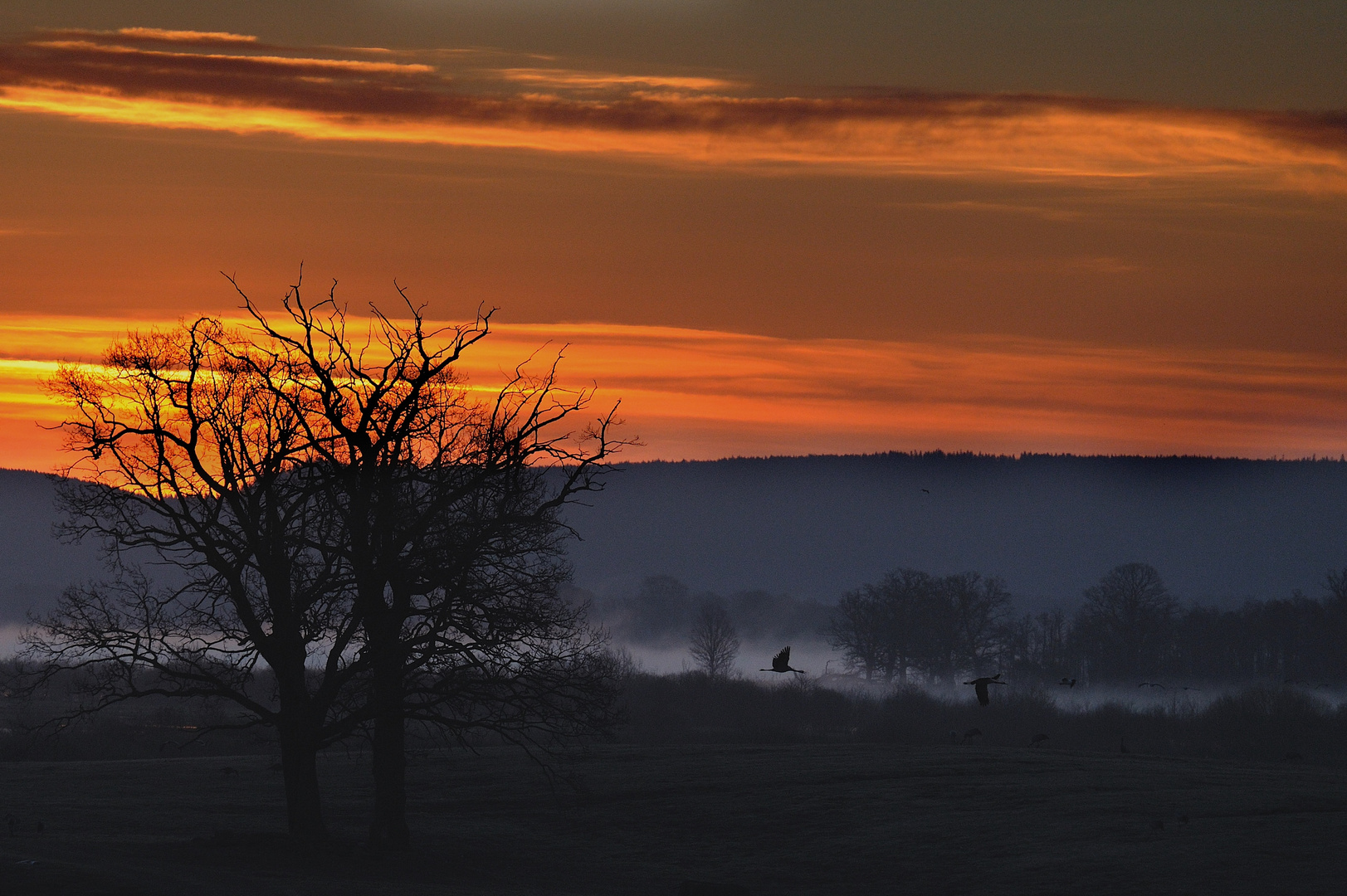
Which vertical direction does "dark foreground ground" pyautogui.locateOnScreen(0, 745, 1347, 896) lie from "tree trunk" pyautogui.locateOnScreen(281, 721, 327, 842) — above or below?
below

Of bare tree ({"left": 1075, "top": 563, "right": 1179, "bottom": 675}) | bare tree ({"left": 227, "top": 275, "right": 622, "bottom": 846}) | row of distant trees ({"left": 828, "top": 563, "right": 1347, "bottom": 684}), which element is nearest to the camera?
bare tree ({"left": 227, "top": 275, "right": 622, "bottom": 846})

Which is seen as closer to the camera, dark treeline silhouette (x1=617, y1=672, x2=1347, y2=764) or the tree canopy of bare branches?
the tree canopy of bare branches

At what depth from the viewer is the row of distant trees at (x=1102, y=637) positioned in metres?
166

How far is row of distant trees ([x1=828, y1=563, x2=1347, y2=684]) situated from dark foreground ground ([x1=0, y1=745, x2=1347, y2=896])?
293 ft

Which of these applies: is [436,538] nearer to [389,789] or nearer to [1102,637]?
[389,789]

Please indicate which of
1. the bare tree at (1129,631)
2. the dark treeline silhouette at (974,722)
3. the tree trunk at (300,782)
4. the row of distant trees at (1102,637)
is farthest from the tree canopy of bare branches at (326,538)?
the bare tree at (1129,631)

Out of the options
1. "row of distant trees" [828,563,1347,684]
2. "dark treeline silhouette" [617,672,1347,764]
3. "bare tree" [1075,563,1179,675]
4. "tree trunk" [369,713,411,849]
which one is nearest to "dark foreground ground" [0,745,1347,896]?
"tree trunk" [369,713,411,849]

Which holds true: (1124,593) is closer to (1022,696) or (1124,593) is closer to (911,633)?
(911,633)

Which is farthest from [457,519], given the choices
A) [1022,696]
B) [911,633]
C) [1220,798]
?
[911,633]

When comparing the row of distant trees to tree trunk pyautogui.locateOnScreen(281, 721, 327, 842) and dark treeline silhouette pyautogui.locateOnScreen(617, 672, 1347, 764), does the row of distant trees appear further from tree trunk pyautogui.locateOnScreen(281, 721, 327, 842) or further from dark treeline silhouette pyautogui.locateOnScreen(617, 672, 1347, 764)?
tree trunk pyautogui.locateOnScreen(281, 721, 327, 842)

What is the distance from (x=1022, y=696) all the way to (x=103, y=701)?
288 feet

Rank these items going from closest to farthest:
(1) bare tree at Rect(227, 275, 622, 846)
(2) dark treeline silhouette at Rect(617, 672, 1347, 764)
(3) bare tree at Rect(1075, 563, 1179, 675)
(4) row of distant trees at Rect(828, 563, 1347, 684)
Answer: (1) bare tree at Rect(227, 275, 622, 846), (2) dark treeline silhouette at Rect(617, 672, 1347, 764), (4) row of distant trees at Rect(828, 563, 1347, 684), (3) bare tree at Rect(1075, 563, 1179, 675)

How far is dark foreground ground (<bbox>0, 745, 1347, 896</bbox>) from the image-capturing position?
40688 millimetres

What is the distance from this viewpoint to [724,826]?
55.8 m
